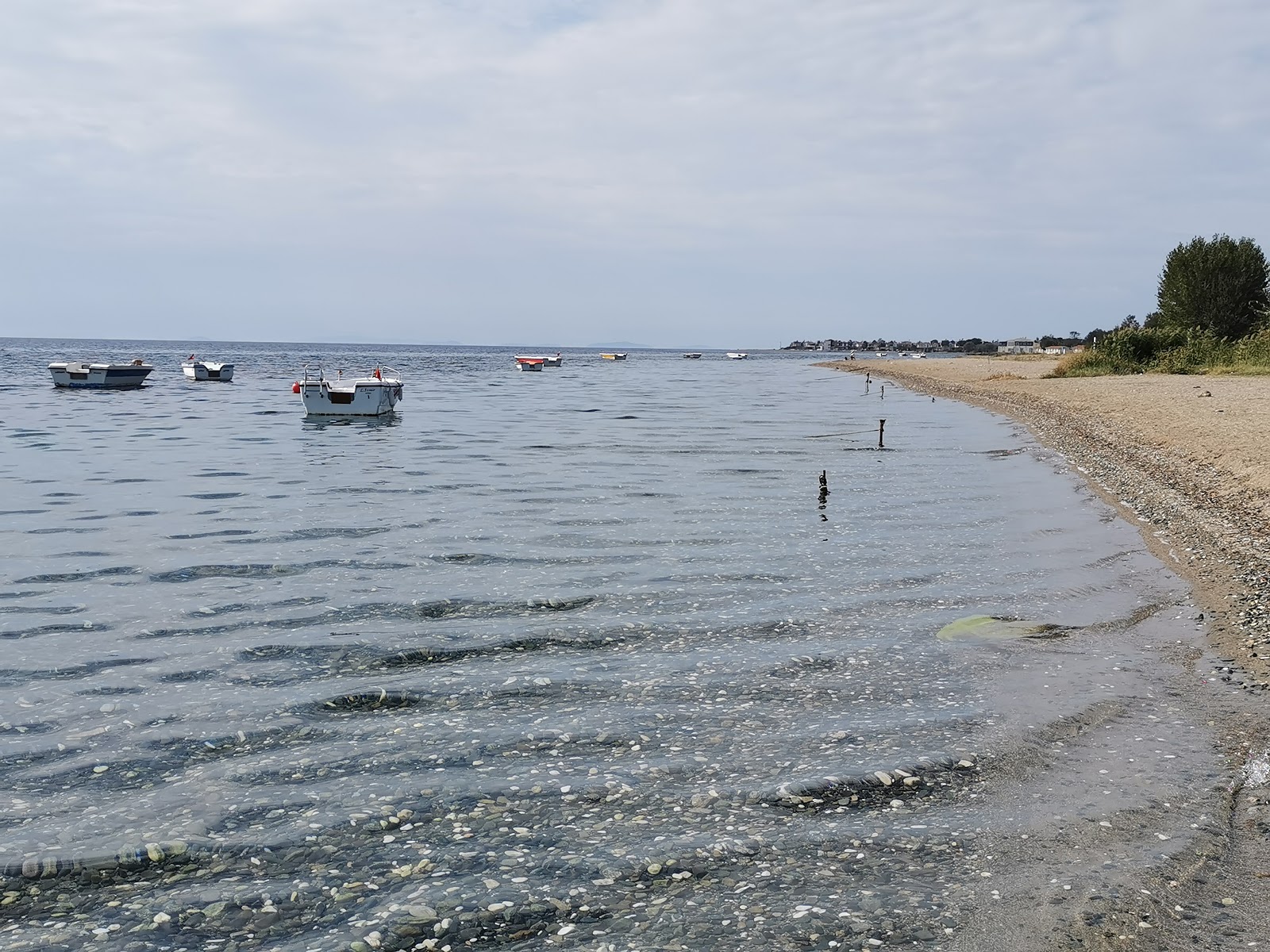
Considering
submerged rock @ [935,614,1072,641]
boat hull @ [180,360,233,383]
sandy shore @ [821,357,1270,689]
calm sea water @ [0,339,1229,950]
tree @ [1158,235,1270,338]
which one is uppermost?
tree @ [1158,235,1270,338]

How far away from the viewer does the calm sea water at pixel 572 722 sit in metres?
7.46

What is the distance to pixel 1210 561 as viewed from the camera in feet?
59.7

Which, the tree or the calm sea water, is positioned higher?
the tree

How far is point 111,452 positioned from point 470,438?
15.4 meters

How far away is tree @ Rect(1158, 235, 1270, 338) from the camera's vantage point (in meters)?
90.5

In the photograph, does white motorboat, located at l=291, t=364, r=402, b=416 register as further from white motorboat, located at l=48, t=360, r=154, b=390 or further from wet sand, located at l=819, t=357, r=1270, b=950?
wet sand, located at l=819, t=357, r=1270, b=950

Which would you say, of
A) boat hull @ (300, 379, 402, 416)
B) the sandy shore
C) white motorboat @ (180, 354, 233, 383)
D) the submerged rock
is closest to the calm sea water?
the submerged rock

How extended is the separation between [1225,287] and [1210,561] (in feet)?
285

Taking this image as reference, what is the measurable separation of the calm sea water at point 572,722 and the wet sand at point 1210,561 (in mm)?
423

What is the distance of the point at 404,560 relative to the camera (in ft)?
64.9

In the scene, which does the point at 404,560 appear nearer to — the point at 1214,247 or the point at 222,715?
the point at 222,715

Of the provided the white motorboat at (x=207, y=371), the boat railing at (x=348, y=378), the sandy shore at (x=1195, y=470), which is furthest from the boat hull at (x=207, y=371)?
the sandy shore at (x=1195, y=470)

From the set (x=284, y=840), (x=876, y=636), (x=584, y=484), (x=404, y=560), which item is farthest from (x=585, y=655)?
(x=584, y=484)

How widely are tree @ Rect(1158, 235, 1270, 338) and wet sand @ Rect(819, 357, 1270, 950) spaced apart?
36.3 m
